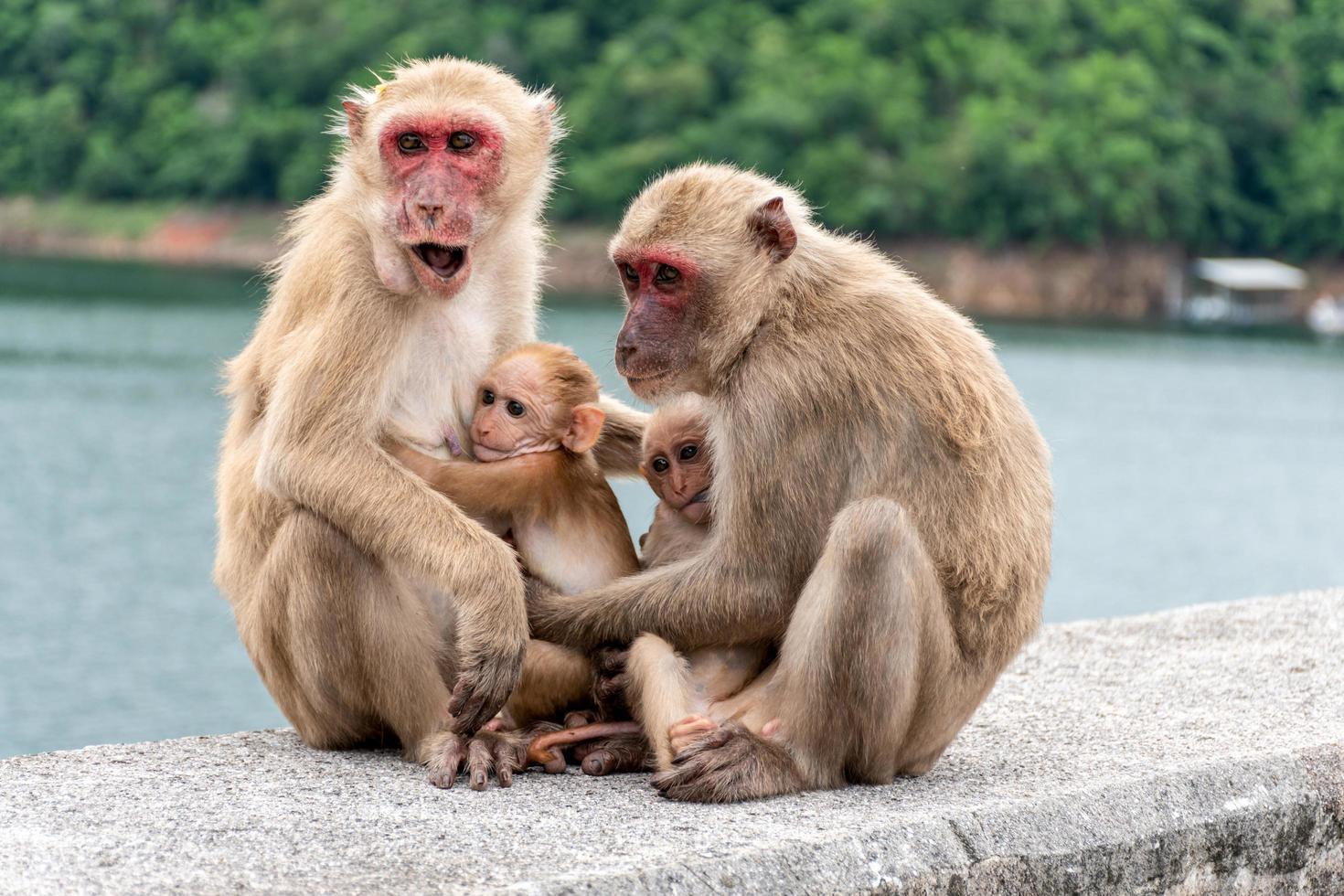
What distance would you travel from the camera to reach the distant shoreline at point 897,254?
65.4m

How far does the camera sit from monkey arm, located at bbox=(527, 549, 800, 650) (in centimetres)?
368

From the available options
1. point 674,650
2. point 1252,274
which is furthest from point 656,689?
point 1252,274

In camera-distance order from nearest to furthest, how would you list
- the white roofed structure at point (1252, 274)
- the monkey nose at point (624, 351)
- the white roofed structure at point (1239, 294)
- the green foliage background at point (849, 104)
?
the monkey nose at point (624, 351)
the white roofed structure at point (1252, 274)
the white roofed structure at point (1239, 294)
the green foliage background at point (849, 104)

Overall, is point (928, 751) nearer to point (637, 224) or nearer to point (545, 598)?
point (545, 598)

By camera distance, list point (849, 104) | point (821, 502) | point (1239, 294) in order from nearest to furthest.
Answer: point (821, 502), point (1239, 294), point (849, 104)

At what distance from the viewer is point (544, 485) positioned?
157 inches

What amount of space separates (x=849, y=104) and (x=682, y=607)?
71522 millimetres

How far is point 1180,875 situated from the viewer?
11.9 ft

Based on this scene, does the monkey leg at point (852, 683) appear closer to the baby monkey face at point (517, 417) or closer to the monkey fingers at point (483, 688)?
the monkey fingers at point (483, 688)

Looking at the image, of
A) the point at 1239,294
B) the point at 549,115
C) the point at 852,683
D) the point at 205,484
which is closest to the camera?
the point at 852,683

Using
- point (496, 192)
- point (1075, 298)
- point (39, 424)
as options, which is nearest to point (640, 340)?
point (496, 192)

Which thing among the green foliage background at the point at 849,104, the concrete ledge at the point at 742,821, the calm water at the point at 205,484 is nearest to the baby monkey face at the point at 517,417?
the concrete ledge at the point at 742,821

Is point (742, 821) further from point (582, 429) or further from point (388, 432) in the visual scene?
point (388, 432)

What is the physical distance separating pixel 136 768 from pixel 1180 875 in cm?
235
